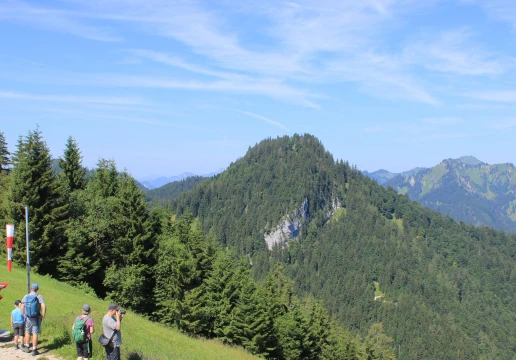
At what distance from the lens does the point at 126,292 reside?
33438 millimetres

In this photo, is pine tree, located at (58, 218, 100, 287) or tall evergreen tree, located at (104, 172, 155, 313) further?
tall evergreen tree, located at (104, 172, 155, 313)

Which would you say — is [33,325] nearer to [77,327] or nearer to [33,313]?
[33,313]

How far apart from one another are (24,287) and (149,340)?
9638 mm

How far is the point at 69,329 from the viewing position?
16656 millimetres

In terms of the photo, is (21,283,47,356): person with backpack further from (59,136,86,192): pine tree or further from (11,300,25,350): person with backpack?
(59,136,86,192): pine tree

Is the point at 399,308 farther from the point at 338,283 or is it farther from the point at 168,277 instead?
the point at 168,277

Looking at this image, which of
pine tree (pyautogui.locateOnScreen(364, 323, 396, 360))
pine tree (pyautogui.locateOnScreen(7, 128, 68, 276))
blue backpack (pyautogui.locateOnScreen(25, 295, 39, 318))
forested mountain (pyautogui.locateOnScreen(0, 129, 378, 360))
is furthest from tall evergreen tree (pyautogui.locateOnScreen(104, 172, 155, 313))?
pine tree (pyautogui.locateOnScreen(364, 323, 396, 360))

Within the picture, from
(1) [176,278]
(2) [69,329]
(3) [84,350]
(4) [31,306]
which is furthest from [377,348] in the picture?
(4) [31,306]

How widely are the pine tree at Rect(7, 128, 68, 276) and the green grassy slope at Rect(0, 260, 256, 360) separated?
93.1 inches

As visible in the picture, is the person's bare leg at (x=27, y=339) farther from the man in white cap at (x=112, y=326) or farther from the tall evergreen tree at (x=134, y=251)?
the tall evergreen tree at (x=134, y=251)

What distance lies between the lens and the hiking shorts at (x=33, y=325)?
13859mm

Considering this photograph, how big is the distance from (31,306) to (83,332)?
2.70m

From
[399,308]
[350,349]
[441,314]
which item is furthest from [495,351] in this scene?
[350,349]

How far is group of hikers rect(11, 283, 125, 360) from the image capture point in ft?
39.9
